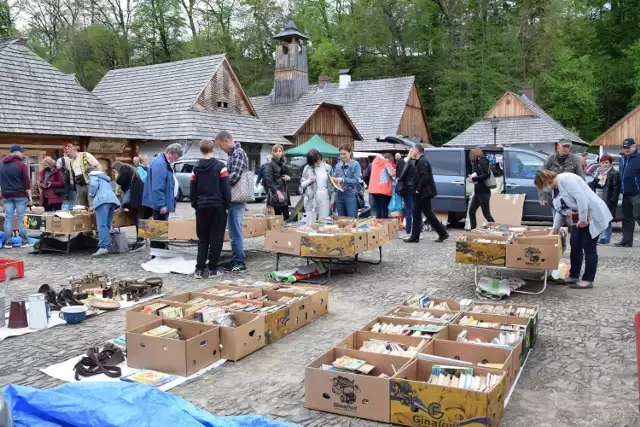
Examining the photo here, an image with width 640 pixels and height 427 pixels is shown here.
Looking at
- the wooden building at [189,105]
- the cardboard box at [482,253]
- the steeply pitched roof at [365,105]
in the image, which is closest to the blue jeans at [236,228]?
the cardboard box at [482,253]

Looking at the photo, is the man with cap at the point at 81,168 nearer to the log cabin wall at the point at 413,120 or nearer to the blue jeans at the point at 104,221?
the blue jeans at the point at 104,221

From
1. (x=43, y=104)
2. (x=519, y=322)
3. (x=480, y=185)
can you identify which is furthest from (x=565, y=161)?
(x=43, y=104)

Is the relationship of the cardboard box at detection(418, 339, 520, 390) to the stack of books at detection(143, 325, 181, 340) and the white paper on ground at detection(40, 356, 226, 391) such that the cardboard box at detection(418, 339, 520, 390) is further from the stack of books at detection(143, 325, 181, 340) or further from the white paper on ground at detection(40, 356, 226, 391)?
the stack of books at detection(143, 325, 181, 340)

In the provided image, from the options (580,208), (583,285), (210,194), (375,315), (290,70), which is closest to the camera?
(375,315)

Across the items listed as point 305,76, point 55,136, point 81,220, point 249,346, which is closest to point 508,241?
point 249,346

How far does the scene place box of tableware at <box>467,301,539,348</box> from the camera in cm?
506

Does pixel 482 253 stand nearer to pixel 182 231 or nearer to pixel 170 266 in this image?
pixel 182 231

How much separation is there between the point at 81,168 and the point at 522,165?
9600mm

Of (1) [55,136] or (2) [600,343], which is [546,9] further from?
(2) [600,343]

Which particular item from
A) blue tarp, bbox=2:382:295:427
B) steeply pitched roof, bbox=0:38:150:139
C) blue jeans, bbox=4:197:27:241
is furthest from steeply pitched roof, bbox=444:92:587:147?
blue tarp, bbox=2:382:295:427

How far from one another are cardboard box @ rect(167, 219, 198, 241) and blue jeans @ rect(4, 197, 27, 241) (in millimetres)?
3965

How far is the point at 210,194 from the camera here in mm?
7613

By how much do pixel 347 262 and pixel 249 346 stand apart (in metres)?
4.49

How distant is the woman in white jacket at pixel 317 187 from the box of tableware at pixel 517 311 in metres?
4.50
